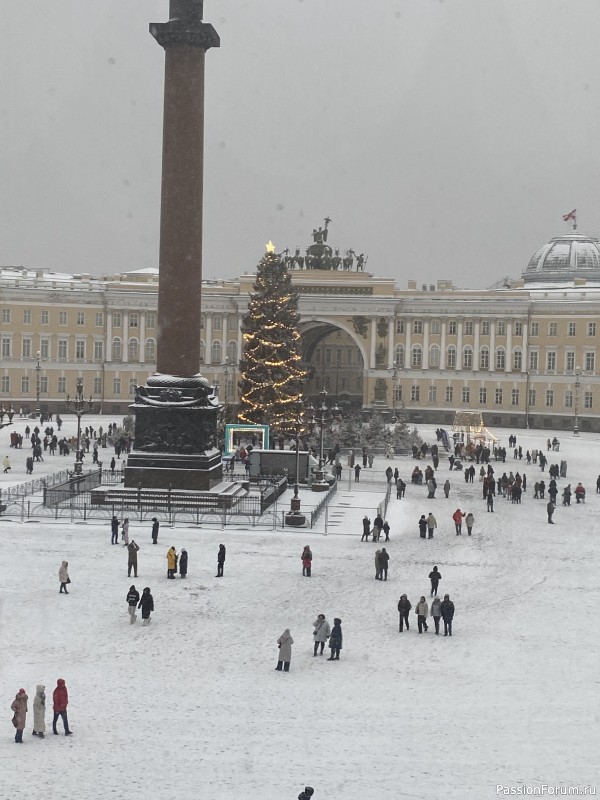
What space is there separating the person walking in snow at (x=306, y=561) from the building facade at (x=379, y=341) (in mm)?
59181

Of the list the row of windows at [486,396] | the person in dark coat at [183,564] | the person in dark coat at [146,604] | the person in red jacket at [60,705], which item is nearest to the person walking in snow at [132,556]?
the person in dark coat at [183,564]

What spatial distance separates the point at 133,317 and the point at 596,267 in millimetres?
47451

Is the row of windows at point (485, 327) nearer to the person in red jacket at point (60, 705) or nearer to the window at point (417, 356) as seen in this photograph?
the window at point (417, 356)

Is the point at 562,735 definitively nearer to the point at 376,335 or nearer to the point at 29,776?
the point at 29,776

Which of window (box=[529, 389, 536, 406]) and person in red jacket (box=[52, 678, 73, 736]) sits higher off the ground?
window (box=[529, 389, 536, 406])

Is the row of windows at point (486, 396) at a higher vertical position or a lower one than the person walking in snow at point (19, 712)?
higher

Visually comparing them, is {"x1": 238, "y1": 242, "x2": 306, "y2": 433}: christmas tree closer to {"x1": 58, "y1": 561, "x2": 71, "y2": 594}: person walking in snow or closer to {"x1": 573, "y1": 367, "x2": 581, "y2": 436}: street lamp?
{"x1": 573, "y1": 367, "x2": 581, "y2": 436}: street lamp

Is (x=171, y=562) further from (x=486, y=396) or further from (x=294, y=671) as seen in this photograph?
(x=486, y=396)

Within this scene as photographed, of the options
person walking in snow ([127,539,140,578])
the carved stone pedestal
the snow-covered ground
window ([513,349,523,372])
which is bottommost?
the snow-covered ground

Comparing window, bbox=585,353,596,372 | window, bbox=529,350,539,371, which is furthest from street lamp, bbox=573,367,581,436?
window, bbox=529,350,539,371

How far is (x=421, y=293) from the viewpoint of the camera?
3462 inches

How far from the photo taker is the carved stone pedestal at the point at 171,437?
35.9 metres

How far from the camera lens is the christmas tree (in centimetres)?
5712

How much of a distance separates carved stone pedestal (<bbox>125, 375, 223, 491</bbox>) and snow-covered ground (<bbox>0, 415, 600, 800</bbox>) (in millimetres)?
4142
